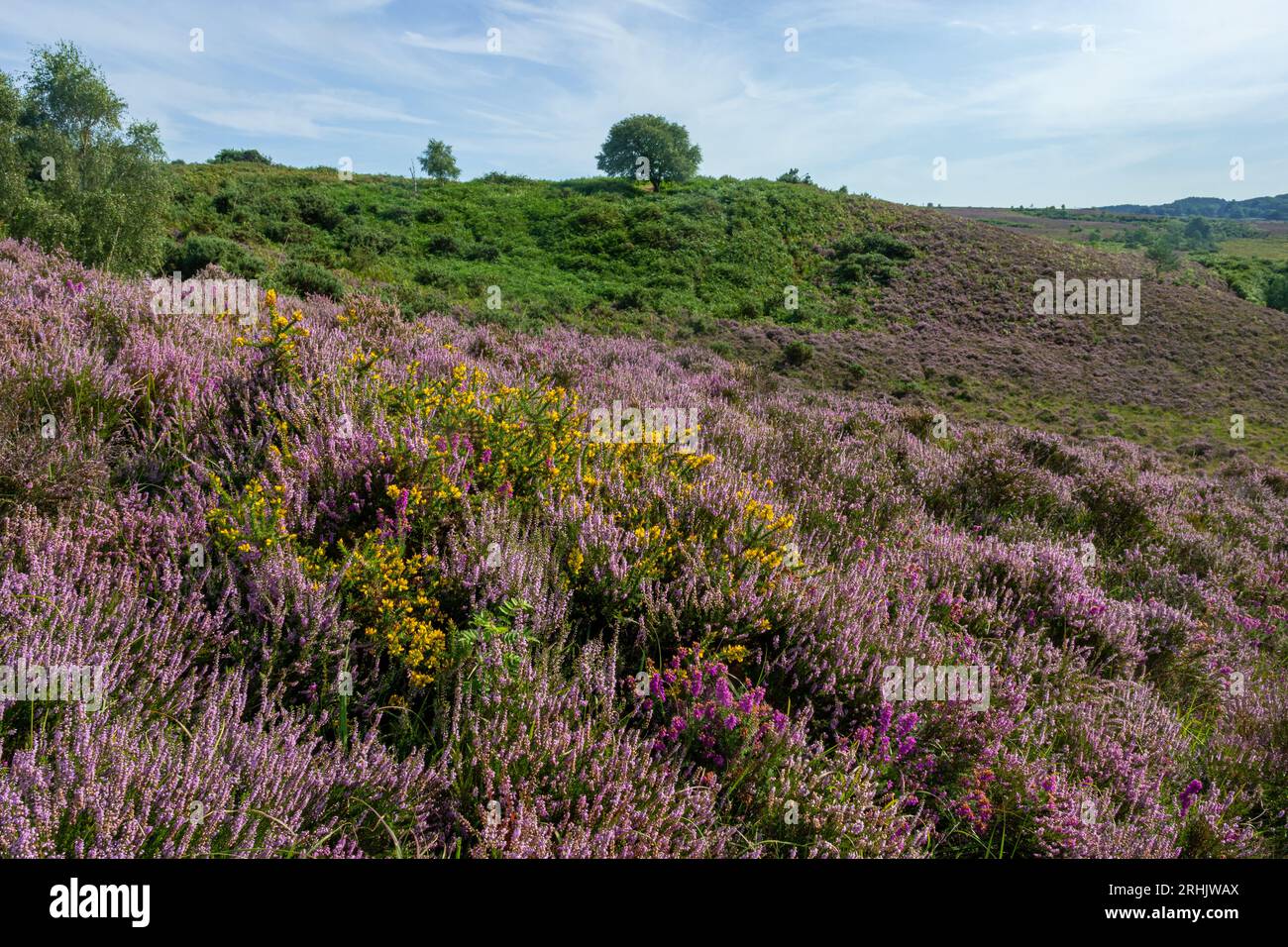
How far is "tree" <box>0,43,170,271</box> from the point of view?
58.1 ft

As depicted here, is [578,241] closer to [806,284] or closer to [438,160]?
[806,284]

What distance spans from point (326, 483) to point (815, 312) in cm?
2517

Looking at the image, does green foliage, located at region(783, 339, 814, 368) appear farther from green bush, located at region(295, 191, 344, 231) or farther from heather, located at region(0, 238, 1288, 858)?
green bush, located at region(295, 191, 344, 231)

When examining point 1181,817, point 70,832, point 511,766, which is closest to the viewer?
point 70,832

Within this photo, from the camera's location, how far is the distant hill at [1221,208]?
461ft

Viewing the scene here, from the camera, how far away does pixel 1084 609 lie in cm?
388

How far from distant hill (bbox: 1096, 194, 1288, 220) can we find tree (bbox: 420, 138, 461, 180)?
145012 millimetres

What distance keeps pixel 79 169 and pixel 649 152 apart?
35064 millimetres

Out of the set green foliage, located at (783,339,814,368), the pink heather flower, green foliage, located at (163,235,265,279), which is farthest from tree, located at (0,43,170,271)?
the pink heather flower

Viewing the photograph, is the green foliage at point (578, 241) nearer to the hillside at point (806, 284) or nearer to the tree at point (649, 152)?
the hillside at point (806, 284)

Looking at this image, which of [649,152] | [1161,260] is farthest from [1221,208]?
[649,152]

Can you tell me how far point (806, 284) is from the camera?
95.3ft
